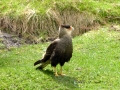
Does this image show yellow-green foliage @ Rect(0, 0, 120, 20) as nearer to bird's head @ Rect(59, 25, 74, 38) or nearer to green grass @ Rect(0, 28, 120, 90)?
green grass @ Rect(0, 28, 120, 90)

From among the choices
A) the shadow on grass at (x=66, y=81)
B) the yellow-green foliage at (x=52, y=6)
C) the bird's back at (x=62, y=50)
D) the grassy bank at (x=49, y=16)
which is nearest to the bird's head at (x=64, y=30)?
the bird's back at (x=62, y=50)

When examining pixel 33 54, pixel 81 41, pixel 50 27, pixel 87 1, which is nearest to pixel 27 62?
pixel 33 54

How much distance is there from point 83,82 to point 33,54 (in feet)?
11.9

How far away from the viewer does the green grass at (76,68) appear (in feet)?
33.1

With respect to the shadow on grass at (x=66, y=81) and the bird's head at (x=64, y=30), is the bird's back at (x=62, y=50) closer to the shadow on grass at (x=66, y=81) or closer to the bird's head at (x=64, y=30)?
the bird's head at (x=64, y=30)

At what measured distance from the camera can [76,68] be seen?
459 inches

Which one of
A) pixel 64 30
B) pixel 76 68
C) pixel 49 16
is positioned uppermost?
pixel 64 30

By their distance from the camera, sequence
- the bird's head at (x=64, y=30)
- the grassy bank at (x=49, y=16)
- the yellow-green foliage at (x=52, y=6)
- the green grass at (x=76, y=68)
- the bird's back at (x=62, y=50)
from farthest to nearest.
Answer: the yellow-green foliage at (x=52, y=6) < the grassy bank at (x=49, y=16) < the bird's head at (x=64, y=30) < the bird's back at (x=62, y=50) < the green grass at (x=76, y=68)

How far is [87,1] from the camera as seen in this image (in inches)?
734

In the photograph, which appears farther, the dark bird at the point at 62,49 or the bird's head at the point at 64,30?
the bird's head at the point at 64,30

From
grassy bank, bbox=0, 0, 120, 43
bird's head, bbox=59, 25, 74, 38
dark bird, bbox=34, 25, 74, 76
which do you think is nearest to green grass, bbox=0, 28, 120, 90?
dark bird, bbox=34, 25, 74, 76

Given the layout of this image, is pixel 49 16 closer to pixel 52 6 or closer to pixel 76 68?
pixel 52 6

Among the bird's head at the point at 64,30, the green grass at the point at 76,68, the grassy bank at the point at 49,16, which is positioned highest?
the bird's head at the point at 64,30

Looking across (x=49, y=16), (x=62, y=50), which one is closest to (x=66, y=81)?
(x=62, y=50)
